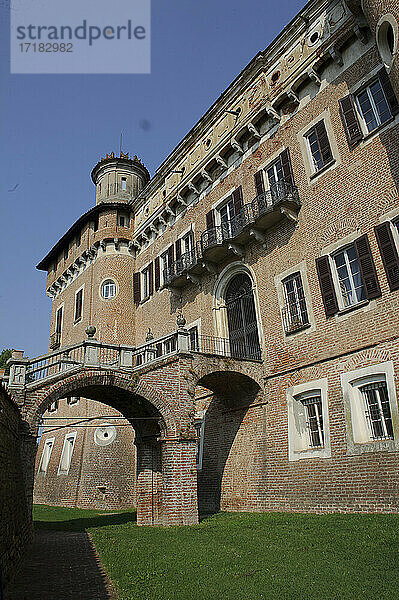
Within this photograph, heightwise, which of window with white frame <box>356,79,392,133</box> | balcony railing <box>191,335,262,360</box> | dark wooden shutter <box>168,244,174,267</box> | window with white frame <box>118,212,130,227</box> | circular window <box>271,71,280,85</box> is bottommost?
balcony railing <box>191,335,262,360</box>

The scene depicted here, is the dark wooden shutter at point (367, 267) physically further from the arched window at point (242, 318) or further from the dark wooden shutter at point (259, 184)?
the dark wooden shutter at point (259, 184)

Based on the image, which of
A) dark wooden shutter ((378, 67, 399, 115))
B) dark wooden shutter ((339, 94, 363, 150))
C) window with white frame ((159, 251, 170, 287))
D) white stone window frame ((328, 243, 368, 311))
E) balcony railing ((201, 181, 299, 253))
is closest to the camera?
dark wooden shutter ((378, 67, 399, 115))

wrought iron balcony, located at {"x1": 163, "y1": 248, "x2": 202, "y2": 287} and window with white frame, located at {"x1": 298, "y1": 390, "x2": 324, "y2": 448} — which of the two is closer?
window with white frame, located at {"x1": 298, "y1": 390, "x2": 324, "y2": 448}

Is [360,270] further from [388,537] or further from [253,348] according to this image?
[388,537]

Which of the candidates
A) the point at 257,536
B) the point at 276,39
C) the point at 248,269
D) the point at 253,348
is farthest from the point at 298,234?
the point at 257,536

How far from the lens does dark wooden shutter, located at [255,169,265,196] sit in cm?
1948

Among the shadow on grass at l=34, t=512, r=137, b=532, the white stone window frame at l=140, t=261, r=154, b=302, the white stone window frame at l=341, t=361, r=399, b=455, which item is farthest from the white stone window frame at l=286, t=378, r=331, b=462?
the white stone window frame at l=140, t=261, r=154, b=302

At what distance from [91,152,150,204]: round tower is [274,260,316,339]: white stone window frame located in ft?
60.2

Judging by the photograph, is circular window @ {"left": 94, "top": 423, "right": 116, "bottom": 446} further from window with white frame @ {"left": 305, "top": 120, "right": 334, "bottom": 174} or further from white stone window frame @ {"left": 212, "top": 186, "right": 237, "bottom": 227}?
window with white frame @ {"left": 305, "top": 120, "right": 334, "bottom": 174}

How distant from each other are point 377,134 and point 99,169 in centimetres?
2425

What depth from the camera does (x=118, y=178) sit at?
3372 cm

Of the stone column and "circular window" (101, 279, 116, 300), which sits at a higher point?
"circular window" (101, 279, 116, 300)

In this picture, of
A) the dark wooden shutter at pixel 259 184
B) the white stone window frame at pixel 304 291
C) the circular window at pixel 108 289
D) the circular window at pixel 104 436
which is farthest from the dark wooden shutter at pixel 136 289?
the white stone window frame at pixel 304 291

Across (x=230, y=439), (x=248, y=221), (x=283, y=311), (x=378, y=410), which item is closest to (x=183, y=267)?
(x=248, y=221)
